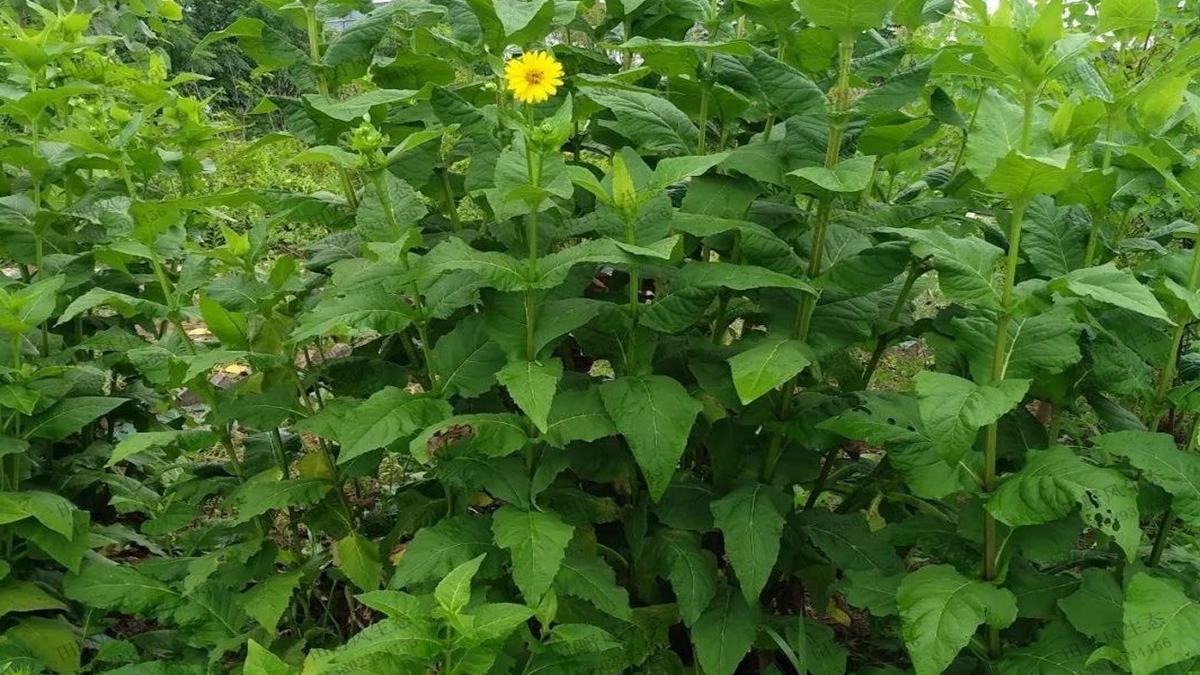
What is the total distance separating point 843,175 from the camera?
76.3 inches

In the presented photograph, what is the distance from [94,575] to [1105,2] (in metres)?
2.58

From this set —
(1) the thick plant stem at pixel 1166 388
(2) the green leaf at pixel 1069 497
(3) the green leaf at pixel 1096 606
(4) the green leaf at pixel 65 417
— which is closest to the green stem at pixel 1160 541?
(1) the thick plant stem at pixel 1166 388

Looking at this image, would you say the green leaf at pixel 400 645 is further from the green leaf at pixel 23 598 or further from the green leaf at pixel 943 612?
the green leaf at pixel 23 598

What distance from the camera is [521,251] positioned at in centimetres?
230

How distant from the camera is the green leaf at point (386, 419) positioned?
1980 millimetres

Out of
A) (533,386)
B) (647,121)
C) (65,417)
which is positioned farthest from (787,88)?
(65,417)

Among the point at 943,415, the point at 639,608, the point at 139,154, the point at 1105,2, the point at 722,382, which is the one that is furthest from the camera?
the point at 139,154

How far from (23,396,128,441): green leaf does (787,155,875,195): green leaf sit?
5.63 feet

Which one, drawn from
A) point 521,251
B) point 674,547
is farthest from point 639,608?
point 521,251

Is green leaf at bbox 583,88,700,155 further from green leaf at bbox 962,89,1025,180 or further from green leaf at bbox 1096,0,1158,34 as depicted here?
green leaf at bbox 1096,0,1158,34

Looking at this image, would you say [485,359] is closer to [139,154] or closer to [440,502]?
[440,502]

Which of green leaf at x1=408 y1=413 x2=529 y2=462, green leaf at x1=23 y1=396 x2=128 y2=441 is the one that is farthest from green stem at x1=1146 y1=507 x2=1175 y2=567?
green leaf at x1=23 y1=396 x2=128 y2=441

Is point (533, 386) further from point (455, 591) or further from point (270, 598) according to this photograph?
point (270, 598)

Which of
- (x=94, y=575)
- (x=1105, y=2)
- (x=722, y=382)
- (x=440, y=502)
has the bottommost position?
(x=94, y=575)
